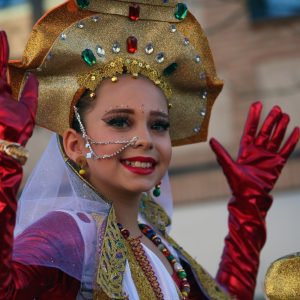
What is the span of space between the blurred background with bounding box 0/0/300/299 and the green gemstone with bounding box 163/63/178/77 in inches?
116

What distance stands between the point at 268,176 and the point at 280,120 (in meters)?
0.21

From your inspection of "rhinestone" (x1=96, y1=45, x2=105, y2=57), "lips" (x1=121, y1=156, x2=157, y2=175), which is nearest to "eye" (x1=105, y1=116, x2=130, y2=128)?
"lips" (x1=121, y1=156, x2=157, y2=175)

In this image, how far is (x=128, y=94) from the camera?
8.22 ft

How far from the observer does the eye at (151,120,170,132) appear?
2553mm

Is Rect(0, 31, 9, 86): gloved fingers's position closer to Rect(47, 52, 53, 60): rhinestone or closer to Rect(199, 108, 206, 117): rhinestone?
Rect(47, 52, 53, 60): rhinestone

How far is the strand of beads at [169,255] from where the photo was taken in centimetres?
262

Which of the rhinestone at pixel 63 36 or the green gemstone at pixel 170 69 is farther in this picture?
the green gemstone at pixel 170 69

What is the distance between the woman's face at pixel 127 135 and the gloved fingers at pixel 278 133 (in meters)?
0.60

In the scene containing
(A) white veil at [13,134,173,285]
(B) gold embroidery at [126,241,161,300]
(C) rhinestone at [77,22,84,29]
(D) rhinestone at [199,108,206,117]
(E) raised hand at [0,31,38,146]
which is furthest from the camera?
(D) rhinestone at [199,108,206,117]

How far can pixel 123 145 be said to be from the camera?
2445mm

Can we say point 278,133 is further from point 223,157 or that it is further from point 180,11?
point 180,11

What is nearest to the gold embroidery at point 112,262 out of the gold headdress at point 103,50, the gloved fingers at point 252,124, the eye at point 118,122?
the eye at point 118,122

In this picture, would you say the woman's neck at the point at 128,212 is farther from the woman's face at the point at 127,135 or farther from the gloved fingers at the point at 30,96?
the gloved fingers at the point at 30,96

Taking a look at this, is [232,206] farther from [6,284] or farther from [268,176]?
[6,284]
